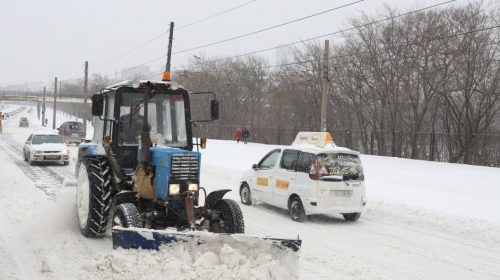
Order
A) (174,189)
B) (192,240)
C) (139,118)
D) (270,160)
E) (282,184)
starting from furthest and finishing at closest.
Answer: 1. (270,160)
2. (282,184)
3. (139,118)
4. (174,189)
5. (192,240)

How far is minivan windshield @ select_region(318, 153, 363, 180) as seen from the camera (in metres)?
11.0

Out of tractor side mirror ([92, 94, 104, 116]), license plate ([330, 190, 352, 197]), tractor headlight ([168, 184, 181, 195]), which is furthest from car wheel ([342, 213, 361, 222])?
tractor side mirror ([92, 94, 104, 116])

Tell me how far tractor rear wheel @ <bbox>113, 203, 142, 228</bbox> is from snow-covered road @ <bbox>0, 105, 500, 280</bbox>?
43 cm

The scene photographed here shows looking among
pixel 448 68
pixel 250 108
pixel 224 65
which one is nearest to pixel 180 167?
pixel 448 68

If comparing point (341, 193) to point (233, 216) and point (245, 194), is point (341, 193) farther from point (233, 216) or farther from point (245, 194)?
point (233, 216)

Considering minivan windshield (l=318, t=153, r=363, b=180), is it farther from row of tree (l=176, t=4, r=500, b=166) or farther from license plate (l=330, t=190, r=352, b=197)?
row of tree (l=176, t=4, r=500, b=166)

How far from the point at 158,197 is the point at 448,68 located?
29.5 meters

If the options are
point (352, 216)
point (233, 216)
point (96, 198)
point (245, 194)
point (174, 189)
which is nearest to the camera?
point (174, 189)

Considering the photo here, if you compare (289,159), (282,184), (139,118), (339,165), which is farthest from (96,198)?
(339,165)

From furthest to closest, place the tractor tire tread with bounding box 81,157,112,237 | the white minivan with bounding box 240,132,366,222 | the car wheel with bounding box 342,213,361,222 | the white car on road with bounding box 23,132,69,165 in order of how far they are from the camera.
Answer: the white car on road with bounding box 23,132,69,165
the car wheel with bounding box 342,213,361,222
the white minivan with bounding box 240,132,366,222
the tractor tire tread with bounding box 81,157,112,237

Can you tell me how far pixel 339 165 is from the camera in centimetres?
1114

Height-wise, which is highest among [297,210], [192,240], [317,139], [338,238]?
[317,139]

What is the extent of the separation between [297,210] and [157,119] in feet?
13.7

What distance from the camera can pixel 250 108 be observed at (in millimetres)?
63906
